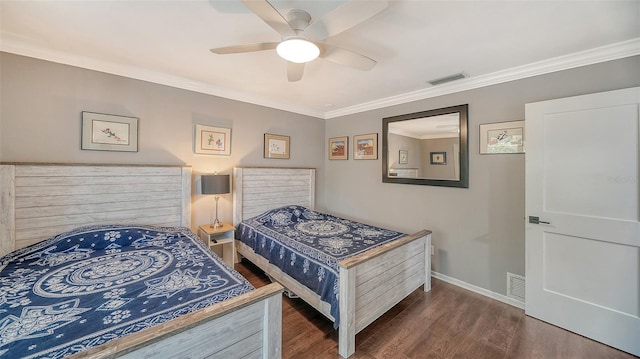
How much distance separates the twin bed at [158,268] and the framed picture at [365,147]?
1195mm

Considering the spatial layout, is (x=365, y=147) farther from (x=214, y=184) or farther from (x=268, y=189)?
(x=214, y=184)

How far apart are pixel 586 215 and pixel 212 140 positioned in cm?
383

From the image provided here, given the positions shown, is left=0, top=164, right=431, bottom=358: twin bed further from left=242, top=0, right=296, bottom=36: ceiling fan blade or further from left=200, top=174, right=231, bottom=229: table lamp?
left=242, top=0, right=296, bottom=36: ceiling fan blade

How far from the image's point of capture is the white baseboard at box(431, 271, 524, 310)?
7.93ft

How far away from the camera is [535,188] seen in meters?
2.18

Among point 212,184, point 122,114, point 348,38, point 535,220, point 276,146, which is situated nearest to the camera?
point 348,38

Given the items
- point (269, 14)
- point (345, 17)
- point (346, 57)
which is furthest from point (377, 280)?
point (269, 14)

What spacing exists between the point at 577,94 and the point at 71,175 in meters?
4.65

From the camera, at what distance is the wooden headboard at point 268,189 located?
10.7 ft

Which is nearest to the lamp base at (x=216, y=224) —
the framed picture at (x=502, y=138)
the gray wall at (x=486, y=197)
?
the gray wall at (x=486, y=197)

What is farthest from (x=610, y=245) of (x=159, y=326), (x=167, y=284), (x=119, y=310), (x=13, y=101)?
(x=13, y=101)

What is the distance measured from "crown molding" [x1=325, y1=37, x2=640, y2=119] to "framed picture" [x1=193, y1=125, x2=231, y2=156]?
228 cm

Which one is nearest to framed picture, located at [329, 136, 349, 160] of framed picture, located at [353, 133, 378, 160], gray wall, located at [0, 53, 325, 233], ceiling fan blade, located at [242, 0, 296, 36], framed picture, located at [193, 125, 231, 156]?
framed picture, located at [353, 133, 378, 160]

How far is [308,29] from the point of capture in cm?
155
